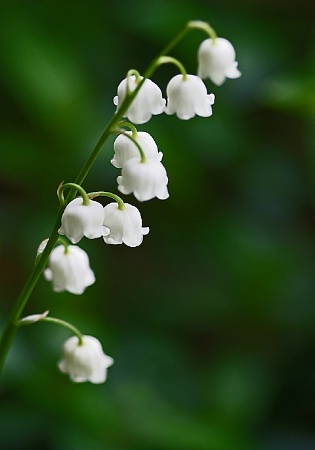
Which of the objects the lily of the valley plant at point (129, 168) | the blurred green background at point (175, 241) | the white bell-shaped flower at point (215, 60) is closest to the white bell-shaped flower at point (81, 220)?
the lily of the valley plant at point (129, 168)

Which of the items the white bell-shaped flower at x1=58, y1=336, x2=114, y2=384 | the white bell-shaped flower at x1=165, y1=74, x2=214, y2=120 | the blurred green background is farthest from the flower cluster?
the blurred green background

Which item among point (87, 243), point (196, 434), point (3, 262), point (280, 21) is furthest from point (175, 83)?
point (3, 262)

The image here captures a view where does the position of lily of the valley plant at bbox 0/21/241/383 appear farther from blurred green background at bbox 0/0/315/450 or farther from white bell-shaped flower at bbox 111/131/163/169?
blurred green background at bbox 0/0/315/450

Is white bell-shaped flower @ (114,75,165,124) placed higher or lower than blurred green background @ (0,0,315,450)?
lower

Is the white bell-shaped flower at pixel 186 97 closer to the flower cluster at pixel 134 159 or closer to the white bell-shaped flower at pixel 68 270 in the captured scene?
the flower cluster at pixel 134 159

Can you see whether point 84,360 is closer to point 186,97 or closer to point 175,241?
point 186,97
